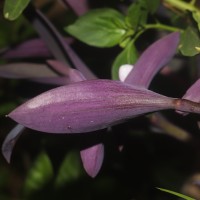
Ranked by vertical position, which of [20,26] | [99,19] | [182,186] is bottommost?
[182,186]

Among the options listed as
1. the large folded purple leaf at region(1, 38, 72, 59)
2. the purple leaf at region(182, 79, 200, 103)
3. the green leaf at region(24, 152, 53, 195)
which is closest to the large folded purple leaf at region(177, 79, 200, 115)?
the purple leaf at region(182, 79, 200, 103)

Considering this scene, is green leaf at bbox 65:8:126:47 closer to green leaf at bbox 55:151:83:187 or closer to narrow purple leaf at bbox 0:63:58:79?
narrow purple leaf at bbox 0:63:58:79

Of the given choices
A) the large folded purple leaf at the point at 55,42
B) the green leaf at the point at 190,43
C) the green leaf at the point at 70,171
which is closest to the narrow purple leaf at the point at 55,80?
the large folded purple leaf at the point at 55,42

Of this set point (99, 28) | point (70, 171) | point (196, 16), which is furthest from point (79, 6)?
point (70, 171)

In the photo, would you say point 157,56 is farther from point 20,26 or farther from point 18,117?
point 20,26

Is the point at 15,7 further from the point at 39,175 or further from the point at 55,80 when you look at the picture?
the point at 39,175

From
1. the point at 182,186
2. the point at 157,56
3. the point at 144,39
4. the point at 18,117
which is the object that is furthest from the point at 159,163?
the point at 18,117

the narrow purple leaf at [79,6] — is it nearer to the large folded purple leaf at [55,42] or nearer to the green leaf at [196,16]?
the large folded purple leaf at [55,42]
